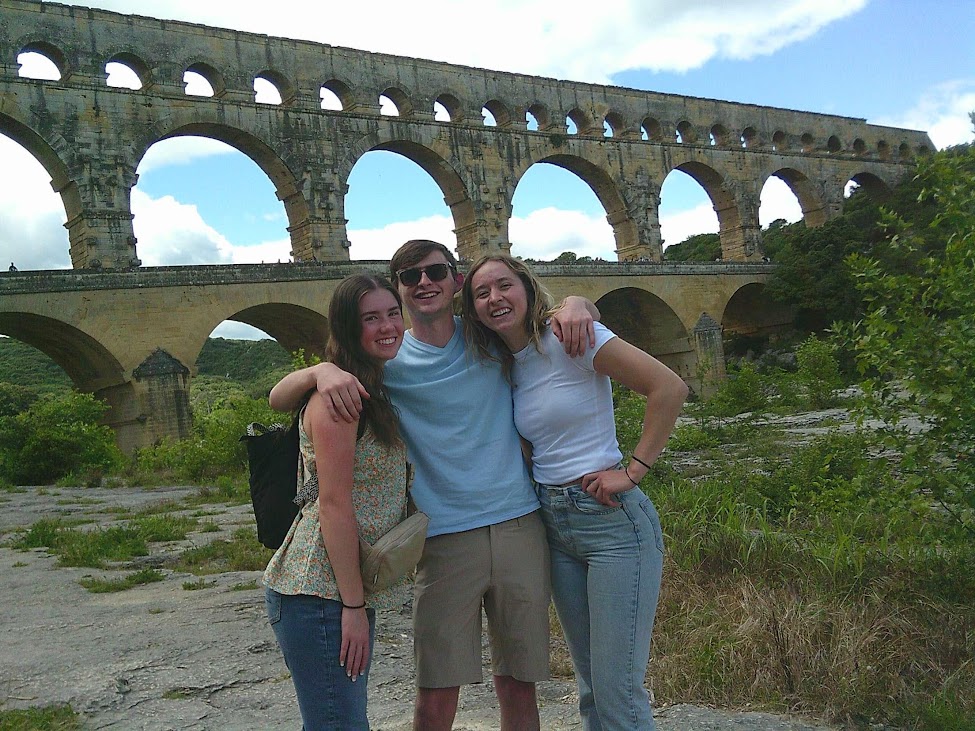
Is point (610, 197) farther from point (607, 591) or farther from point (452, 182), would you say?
point (607, 591)

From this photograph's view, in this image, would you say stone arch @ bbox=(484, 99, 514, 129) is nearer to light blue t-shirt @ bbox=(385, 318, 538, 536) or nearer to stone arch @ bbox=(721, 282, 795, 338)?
stone arch @ bbox=(721, 282, 795, 338)

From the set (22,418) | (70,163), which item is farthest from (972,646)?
(70,163)

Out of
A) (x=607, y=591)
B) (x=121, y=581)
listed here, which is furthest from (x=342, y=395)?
(x=121, y=581)

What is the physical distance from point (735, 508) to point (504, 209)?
21984 millimetres

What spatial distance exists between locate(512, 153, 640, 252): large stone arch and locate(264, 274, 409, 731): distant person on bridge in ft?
92.4

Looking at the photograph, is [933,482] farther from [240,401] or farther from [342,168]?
[342,168]

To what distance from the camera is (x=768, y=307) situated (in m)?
33.6

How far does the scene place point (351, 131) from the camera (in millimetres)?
24906

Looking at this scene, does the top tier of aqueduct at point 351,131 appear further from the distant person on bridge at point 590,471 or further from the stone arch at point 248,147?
the distant person on bridge at point 590,471

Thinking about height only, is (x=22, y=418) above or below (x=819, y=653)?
above

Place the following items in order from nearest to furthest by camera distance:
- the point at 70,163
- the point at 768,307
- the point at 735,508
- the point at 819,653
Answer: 1. the point at 819,653
2. the point at 735,508
3. the point at 70,163
4. the point at 768,307

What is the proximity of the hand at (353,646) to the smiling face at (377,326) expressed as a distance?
726 mm

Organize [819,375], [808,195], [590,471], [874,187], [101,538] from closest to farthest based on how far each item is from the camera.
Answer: [590,471] < [101,538] < [819,375] < [808,195] < [874,187]

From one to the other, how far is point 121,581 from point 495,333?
502cm
